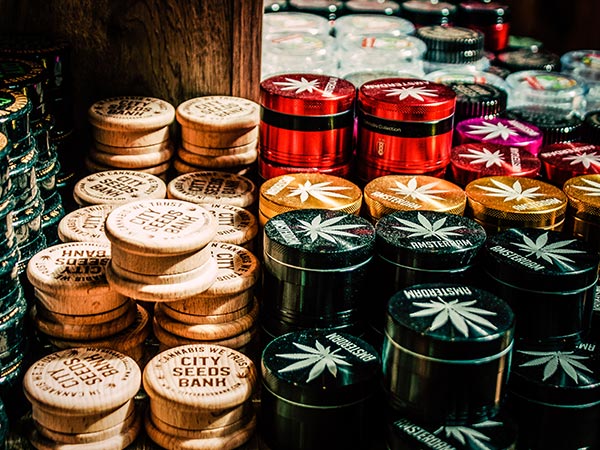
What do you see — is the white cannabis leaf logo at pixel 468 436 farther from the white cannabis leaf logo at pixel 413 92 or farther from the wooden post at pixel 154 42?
the wooden post at pixel 154 42

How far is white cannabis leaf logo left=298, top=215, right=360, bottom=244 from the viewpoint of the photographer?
2.49 metres

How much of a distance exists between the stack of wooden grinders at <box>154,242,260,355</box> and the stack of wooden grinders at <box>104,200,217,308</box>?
3.0 inches

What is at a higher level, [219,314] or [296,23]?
[296,23]

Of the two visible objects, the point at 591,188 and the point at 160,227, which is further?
the point at 591,188

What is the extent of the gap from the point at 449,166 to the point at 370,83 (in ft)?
1.28

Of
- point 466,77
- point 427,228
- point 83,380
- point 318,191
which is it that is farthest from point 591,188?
point 83,380

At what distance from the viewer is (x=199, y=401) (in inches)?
90.0

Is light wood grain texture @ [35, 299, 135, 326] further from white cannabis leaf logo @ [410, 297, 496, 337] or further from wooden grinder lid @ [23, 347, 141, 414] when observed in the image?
white cannabis leaf logo @ [410, 297, 496, 337]

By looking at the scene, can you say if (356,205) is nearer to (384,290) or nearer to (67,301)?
(384,290)

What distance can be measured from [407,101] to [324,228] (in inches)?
23.5

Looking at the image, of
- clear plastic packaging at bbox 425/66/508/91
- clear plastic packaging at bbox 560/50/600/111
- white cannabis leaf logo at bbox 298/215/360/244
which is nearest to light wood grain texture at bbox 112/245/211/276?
white cannabis leaf logo at bbox 298/215/360/244

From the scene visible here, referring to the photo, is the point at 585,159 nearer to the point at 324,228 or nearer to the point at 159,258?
the point at 324,228

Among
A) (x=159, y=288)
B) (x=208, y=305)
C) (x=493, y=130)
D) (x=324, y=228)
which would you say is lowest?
(x=208, y=305)

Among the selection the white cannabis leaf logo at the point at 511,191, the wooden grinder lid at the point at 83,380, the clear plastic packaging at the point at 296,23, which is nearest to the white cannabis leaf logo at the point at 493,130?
the white cannabis leaf logo at the point at 511,191
